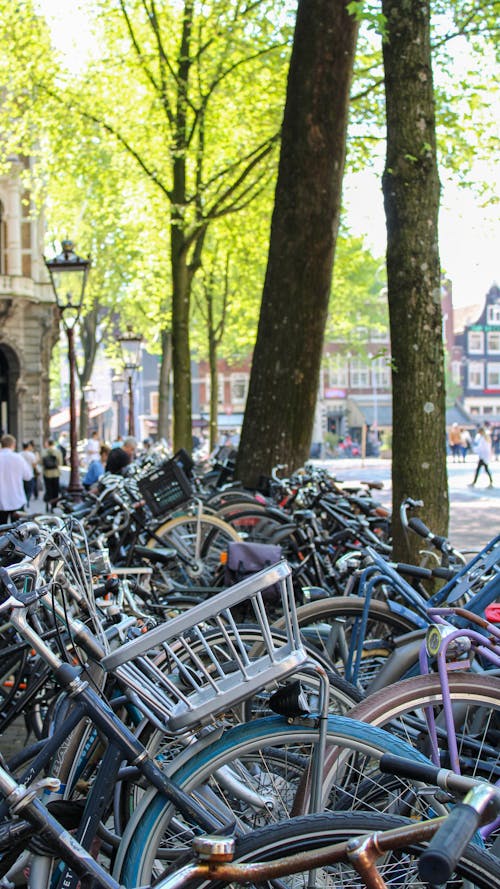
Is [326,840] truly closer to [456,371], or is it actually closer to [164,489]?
[164,489]

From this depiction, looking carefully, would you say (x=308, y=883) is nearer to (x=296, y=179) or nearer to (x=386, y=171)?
(x=386, y=171)

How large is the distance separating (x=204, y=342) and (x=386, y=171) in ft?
140

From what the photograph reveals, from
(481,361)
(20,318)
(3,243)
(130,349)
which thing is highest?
(3,243)

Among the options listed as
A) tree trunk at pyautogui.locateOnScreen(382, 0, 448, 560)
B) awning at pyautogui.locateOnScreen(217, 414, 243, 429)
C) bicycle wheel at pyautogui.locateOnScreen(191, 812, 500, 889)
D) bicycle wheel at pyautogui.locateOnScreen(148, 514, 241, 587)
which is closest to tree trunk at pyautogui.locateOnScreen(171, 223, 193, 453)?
bicycle wheel at pyautogui.locateOnScreen(148, 514, 241, 587)

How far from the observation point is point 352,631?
13.4ft

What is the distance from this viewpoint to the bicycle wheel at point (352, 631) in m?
3.95

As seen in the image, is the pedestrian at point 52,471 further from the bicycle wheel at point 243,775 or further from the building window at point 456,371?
the building window at point 456,371

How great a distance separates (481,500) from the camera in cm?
2380

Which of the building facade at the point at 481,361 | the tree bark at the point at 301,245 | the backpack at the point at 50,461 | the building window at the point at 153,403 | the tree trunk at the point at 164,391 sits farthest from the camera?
the building facade at the point at 481,361

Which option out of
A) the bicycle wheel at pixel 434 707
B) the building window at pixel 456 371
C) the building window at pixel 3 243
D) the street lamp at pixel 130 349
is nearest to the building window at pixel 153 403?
the building window at pixel 456 371

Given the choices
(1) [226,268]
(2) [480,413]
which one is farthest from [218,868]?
(2) [480,413]

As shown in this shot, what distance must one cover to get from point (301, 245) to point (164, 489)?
3597 millimetres

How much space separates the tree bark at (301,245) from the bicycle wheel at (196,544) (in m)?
2.95

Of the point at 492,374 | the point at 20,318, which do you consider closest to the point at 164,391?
the point at 20,318
